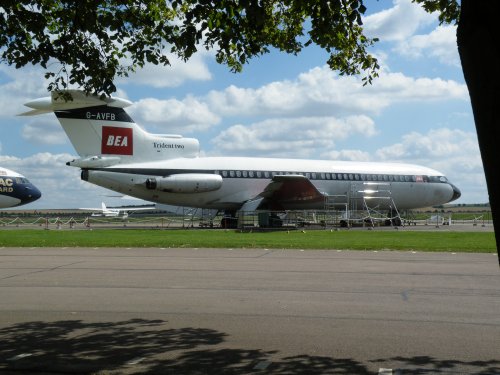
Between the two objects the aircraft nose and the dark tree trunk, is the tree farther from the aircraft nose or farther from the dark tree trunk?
the aircraft nose

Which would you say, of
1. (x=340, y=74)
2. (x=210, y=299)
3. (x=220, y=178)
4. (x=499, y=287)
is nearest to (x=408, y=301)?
(x=499, y=287)

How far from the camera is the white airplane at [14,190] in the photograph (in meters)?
38.8

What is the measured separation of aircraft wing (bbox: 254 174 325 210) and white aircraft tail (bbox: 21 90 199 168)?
6487 mm

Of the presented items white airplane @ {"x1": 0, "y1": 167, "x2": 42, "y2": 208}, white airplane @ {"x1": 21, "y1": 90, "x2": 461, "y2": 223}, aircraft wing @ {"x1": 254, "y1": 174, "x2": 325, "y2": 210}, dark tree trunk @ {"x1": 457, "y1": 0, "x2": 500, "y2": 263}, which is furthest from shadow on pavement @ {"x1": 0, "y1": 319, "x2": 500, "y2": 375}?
white airplane @ {"x1": 0, "y1": 167, "x2": 42, "y2": 208}

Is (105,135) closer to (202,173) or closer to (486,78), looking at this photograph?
(202,173)

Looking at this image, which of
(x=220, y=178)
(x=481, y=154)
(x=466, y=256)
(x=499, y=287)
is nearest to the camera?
(x=481, y=154)

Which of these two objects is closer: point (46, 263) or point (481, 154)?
point (481, 154)

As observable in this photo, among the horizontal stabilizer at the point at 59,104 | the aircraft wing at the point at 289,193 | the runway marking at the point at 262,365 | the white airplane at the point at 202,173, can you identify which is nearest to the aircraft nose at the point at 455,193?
the white airplane at the point at 202,173

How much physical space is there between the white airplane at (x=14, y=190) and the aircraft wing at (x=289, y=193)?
1608cm

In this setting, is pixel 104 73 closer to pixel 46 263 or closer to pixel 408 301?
pixel 408 301

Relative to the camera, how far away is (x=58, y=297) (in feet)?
29.9

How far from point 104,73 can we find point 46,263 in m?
7.18

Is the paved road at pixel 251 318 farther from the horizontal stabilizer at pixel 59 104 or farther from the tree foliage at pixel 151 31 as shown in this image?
the horizontal stabilizer at pixel 59 104

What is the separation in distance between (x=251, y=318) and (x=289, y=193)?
29.2 meters
